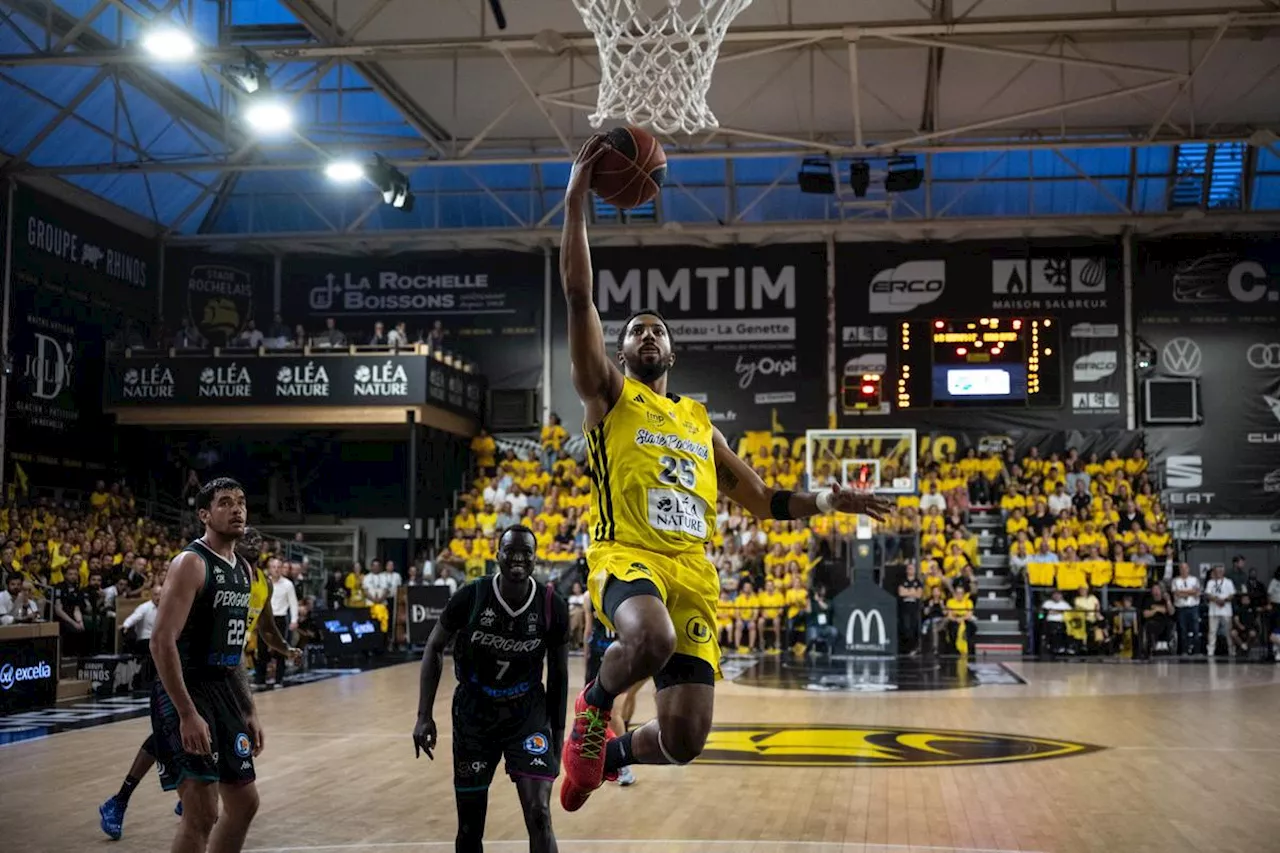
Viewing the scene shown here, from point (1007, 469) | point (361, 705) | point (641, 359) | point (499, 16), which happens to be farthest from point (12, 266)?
point (641, 359)

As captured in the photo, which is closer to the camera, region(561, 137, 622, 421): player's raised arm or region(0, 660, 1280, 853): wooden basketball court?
region(561, 137, 622, 421): player's raised arm

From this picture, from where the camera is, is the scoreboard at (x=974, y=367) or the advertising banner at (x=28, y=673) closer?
the advertising banner at (x=28, y=673)

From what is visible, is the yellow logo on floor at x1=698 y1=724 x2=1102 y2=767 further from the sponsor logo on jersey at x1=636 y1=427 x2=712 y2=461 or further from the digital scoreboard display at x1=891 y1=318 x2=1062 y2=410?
the digital scoreboard display at x1=891 y1=318 x2=1062 y2=410

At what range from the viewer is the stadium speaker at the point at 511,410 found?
2723cm

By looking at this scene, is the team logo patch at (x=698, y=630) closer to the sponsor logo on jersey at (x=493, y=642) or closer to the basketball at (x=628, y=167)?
the sponsor logo on jersey at (x=493, y=642)

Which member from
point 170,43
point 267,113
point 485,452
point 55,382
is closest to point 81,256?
point 55,382

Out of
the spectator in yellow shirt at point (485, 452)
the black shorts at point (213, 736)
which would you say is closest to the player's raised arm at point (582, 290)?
the black shorts at point (213, 736)

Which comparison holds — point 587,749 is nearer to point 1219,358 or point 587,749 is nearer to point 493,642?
point 493,642

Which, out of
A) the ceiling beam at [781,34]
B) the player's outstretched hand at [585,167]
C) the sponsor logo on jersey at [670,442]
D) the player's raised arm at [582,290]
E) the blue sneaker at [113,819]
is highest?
the ceiling beam at [781,34]

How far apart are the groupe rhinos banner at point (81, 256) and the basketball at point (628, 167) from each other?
20.7 meters

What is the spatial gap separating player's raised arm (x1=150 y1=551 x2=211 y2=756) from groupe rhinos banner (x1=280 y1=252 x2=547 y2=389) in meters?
22.6

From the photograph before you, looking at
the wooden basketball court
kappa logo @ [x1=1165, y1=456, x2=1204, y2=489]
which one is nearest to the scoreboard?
kappa logo @ [x1=1165, y1=456, x2=1204, y2=489]

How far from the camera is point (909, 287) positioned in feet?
87.4

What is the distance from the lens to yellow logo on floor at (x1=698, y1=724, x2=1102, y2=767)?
9625 mm
